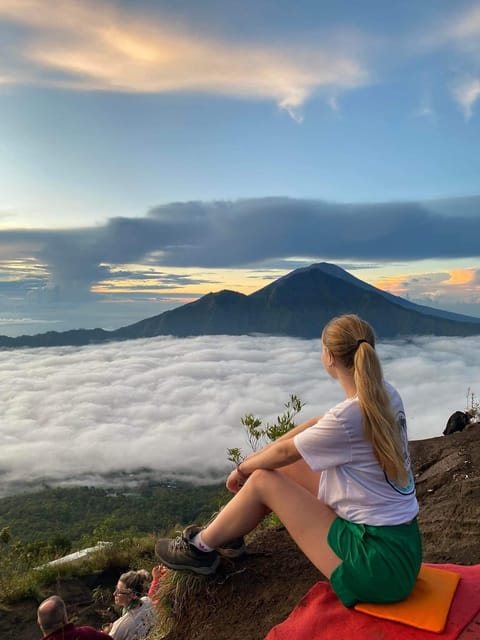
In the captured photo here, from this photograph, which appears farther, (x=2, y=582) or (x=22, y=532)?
(x=22, y=532)

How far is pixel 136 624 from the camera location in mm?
4785

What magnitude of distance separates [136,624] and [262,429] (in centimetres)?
301

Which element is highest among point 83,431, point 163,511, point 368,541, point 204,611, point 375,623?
point 368,541

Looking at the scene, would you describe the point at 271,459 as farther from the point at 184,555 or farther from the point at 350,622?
the point at 184,555

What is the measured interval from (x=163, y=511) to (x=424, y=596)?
47.6 metres

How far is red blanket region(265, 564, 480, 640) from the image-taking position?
3.01 m

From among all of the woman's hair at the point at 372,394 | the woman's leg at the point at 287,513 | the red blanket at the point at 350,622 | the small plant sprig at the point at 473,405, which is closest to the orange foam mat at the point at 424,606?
the red blanket at the point at 350,622

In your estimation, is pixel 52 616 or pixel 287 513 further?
pixel 52 616

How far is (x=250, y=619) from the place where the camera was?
390 cm

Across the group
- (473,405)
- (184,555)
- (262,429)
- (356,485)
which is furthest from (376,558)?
(473,405)

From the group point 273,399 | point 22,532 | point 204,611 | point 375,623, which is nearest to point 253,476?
point 375,623

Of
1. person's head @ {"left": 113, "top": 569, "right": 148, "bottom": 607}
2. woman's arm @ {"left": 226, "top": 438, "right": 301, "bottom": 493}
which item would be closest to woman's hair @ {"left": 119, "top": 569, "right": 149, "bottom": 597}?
person's head @ {"left": 113, "top": 569, "right": 148, "bottom": 607}

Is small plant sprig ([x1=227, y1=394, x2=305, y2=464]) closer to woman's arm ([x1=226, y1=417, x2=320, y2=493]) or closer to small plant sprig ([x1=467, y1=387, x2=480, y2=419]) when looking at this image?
woman's arm ([x1=226, y1=417, x2=320, y2=493])

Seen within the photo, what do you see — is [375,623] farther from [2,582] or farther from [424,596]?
[2,582]
